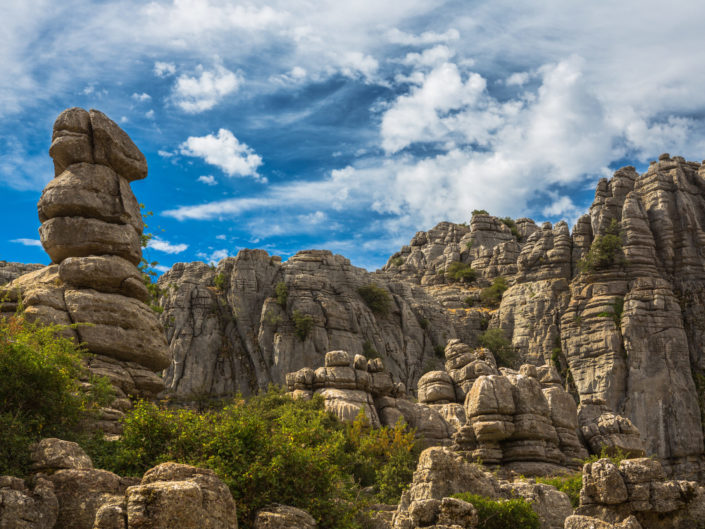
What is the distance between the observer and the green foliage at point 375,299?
68.1 meters

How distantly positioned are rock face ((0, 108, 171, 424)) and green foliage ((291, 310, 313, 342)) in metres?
34.3

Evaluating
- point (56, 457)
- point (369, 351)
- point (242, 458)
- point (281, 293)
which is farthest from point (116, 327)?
point (369, 351)

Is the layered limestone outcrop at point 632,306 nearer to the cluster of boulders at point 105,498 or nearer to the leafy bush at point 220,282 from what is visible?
the leafy bush at point 220,282

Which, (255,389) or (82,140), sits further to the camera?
(255,389)

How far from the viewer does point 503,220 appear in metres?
106

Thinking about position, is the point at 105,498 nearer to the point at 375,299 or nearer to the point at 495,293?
the point at 375,299

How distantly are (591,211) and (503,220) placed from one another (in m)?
37.3

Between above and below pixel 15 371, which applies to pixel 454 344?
above

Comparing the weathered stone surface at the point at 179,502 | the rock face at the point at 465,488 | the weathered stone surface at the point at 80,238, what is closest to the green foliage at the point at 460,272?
the weathered stone surface at the point at 80,238

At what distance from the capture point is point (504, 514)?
1548 cm

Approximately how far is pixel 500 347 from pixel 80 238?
48179mm

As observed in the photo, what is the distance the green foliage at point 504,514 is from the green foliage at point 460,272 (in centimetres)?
7202

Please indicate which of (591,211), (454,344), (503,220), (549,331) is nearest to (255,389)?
(454,344)

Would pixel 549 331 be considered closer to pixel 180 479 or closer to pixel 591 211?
pixel 591 211
